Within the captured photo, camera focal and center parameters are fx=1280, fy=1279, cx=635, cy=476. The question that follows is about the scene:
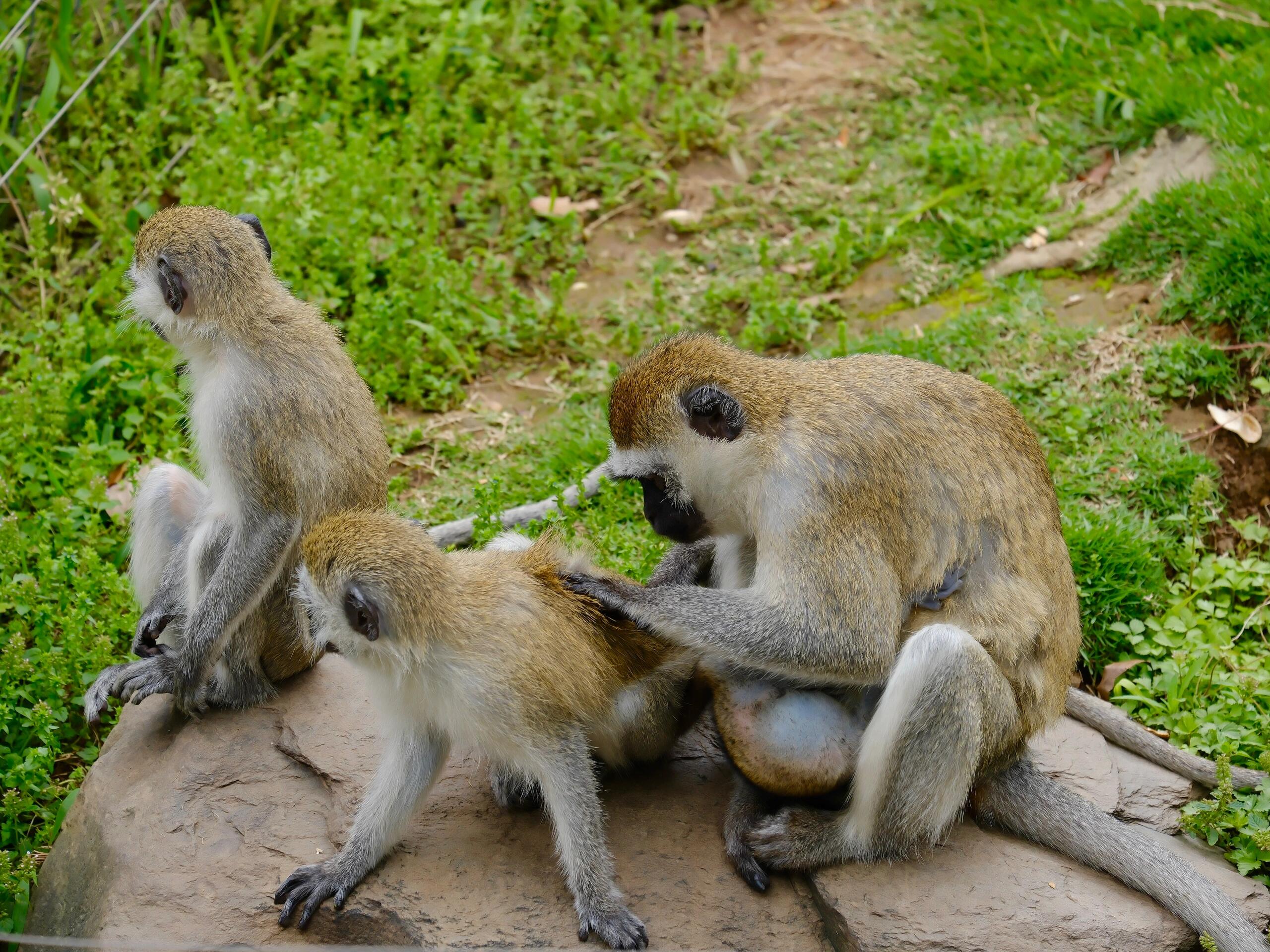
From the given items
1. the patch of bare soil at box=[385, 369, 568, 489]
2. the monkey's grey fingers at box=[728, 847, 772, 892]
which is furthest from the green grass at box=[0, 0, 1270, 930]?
the monkey's grey fingers at box=[728, 847, 772, 892]

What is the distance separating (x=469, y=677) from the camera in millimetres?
4098

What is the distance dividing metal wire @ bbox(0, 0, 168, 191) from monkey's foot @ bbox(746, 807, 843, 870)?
545 cm

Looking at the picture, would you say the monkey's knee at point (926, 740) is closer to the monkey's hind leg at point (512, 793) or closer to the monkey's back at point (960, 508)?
the monkey's back at point (960, 508)

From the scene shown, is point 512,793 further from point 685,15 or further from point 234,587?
point 685,15

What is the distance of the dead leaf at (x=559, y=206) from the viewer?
8.54 metres

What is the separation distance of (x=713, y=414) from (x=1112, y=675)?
255cm

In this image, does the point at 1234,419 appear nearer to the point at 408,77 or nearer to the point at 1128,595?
the point at 1128,595

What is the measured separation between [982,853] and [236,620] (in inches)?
112

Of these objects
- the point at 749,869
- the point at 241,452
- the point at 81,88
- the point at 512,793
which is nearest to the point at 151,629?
the point at 241,452

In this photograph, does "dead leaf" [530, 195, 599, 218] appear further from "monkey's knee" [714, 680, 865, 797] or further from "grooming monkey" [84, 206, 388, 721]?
"monkey's knee" [714, 680, 865, 797]

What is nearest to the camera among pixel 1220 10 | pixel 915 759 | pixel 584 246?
pixel 915 759

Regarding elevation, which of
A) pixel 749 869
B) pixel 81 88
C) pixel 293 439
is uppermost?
pixel 81 88

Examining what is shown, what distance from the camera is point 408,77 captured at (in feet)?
28.9

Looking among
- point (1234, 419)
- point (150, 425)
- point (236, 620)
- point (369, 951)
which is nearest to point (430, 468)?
point (150, 425)
